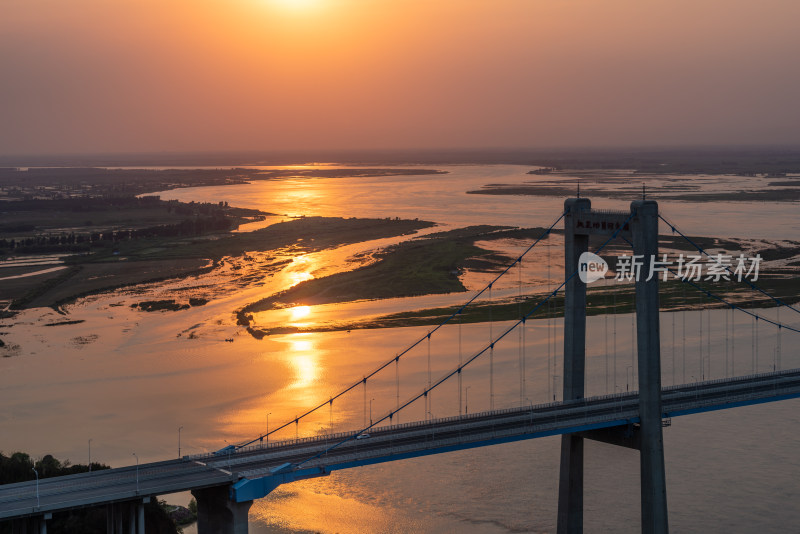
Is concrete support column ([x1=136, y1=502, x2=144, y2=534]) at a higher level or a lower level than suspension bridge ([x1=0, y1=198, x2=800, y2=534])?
lower

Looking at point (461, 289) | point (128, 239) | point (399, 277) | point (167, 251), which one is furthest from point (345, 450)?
point (128, 239)

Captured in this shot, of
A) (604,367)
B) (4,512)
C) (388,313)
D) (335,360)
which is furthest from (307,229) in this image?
(4,512)

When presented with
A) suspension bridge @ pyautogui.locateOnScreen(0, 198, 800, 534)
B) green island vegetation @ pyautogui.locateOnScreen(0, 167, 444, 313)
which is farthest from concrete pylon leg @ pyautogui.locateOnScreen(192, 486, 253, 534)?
green island vegetation @ pyautogui.locateOnScreen(0, 167, 444, 313)

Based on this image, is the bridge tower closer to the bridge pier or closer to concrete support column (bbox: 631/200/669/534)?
concrete support column (bbox: 631/200/669/534)

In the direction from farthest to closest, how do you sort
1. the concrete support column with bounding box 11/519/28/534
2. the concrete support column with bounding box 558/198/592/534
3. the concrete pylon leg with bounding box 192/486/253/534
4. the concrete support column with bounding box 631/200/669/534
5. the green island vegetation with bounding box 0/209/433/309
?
the green island vegetation with bounding box 0/209/433/309
the concrete support column with bounding box 558/198/592/534
the concrete support column with bounding box 631/200/669/534
the concrete pylon leg with bounding box 192/486/253/534
the concrete support column with bounding box 11/519/28/534

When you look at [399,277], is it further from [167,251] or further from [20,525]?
[20,525]

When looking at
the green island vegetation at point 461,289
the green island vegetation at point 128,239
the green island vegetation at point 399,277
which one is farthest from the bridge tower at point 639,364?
the green island vegetation at point 128,239

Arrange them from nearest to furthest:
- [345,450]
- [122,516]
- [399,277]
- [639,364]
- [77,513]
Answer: [122,516] → [77,513] → [345,450] → [639,364] → [399,277]
